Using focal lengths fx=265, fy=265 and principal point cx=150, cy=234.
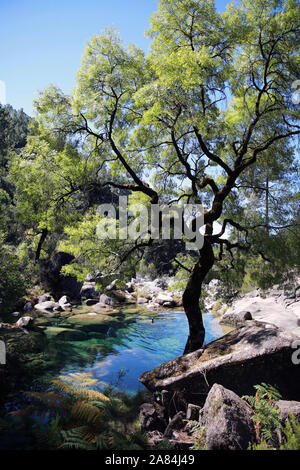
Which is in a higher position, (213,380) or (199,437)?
(213,380)

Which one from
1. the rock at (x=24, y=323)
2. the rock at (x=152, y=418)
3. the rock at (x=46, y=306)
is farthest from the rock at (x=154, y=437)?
the rock at (x=46, y=306)

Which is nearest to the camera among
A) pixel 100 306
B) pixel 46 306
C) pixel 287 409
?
pixel 287 409

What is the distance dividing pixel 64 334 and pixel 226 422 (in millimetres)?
11033

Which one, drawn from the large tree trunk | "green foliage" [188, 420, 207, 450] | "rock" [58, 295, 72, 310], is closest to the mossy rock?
"rock" [58, 295, 72, 310]

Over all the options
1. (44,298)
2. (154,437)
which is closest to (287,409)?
(154,437)

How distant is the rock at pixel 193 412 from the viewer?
5699 mm

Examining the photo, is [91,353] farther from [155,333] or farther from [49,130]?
[49,130]

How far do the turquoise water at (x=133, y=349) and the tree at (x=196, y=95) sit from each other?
2284 millimetres

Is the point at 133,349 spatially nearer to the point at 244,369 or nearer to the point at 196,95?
the point at 244,369

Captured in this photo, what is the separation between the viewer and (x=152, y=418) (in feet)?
19.5

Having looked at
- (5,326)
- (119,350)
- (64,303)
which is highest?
(5,326)

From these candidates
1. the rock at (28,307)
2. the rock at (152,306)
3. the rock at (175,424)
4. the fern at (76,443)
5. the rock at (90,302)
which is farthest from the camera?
the rock at (152,306)

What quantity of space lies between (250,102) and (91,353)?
11.4 metres

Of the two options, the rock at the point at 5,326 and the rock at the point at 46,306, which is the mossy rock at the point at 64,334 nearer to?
the rock at the point at 5,326
